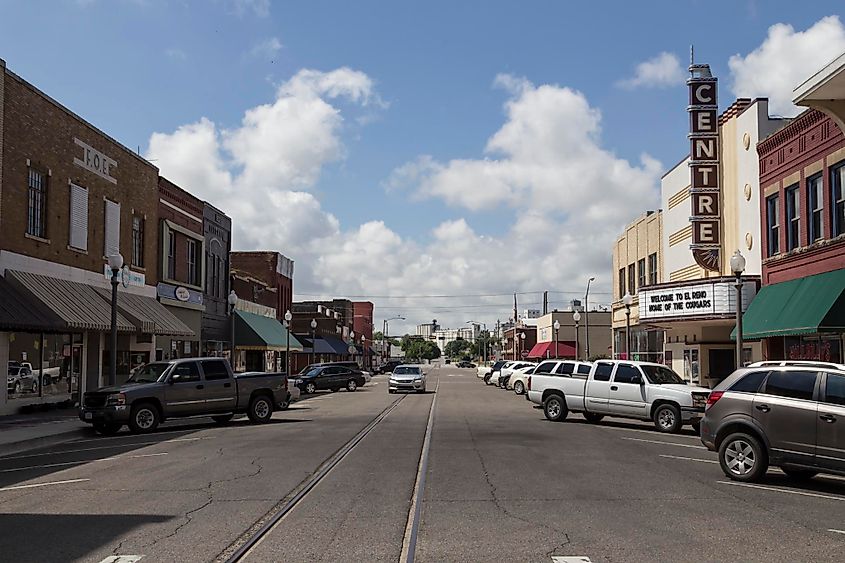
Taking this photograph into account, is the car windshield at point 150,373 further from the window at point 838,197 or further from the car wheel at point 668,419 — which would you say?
the window at point 838,197

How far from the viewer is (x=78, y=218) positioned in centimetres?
3067

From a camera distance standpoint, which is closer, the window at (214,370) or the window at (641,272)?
the window at (214,370)

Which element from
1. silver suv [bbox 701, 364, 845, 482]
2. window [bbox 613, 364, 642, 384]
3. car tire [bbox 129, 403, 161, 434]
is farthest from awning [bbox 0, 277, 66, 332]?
silver suv [bbox 701, 364, 845, 482]

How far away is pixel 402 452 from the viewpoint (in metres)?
17.1

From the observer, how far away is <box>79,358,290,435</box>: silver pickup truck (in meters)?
21.7

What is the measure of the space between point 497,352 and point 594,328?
216 ft

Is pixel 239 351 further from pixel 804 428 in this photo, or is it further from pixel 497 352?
pixel 497 352

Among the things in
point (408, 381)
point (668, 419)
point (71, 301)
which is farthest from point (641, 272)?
point (71, 301)

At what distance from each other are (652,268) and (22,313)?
3144 cm

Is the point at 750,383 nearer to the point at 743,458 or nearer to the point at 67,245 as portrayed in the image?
the point at 743,458

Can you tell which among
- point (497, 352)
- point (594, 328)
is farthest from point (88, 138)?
point (497, 352)

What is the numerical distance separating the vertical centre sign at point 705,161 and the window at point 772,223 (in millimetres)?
4963

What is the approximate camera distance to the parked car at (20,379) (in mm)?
26297

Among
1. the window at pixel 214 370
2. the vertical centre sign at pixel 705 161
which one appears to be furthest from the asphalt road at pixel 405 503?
the vertical centre sign at pixel 705 161
